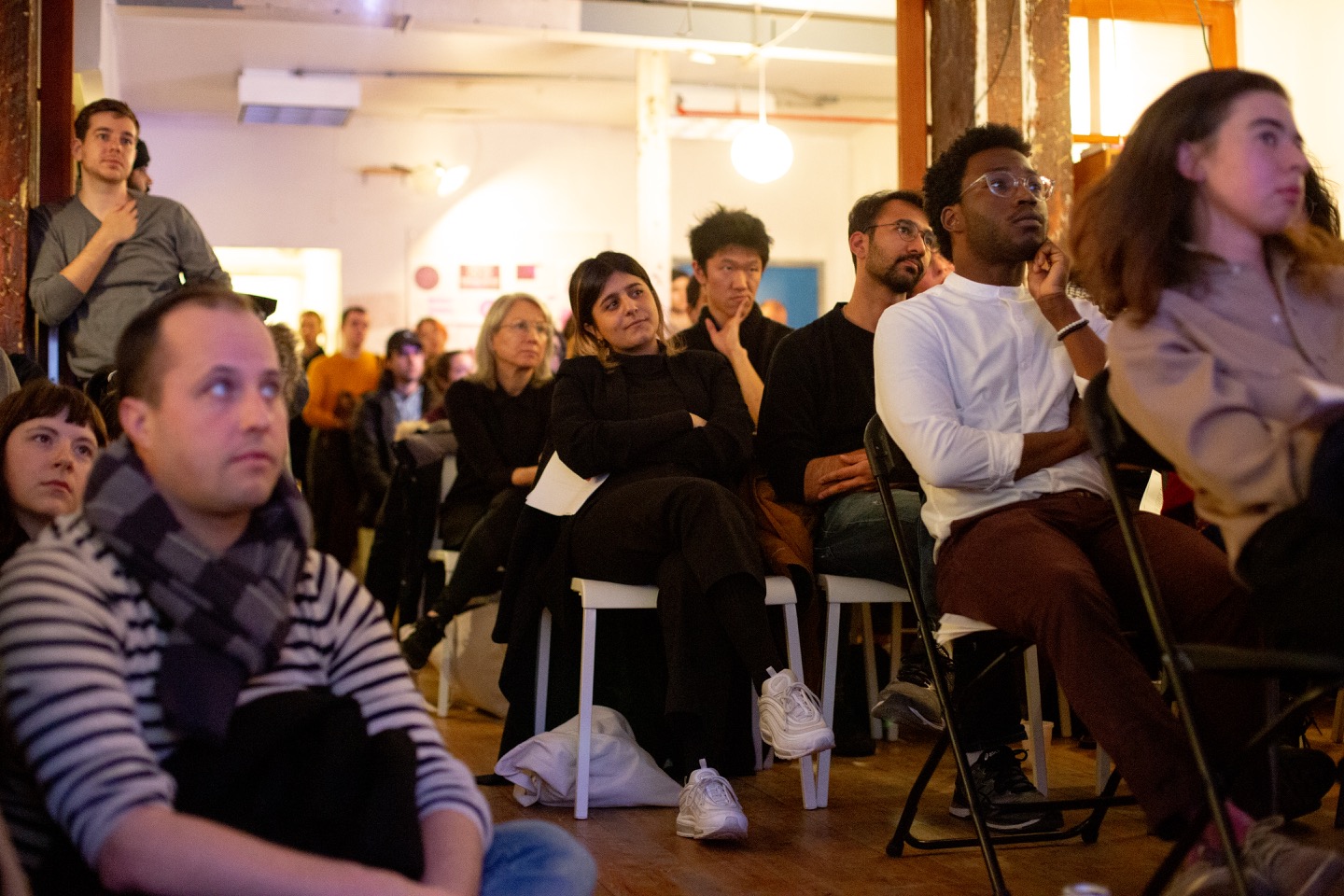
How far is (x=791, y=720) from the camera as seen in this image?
2584mm

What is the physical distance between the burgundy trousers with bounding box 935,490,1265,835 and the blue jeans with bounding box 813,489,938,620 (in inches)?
24.0

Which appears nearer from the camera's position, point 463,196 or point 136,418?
point 136,418

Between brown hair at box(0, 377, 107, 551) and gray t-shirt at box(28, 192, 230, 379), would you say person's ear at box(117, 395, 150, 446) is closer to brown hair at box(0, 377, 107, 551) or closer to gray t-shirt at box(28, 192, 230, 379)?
brown hair at box(0, 377, 107, 551)

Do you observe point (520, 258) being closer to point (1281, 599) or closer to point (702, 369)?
point (702, 369)

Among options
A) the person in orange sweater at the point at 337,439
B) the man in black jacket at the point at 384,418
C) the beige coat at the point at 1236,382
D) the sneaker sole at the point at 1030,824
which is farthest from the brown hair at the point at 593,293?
the person in orange sweater at the point at 337,439

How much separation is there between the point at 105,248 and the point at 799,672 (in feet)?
Answer: 8.01

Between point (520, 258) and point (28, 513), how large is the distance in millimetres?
8886

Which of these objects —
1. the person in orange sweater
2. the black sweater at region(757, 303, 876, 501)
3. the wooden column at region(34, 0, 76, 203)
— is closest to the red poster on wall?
the person in orange sweater

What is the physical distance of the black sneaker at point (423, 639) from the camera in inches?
155

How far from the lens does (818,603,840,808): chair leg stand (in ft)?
9.43

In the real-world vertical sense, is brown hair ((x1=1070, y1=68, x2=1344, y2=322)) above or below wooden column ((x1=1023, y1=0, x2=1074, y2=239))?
below

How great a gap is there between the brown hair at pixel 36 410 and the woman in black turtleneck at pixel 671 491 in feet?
3.83

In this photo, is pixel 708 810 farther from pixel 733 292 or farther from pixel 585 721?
pixel 733 292

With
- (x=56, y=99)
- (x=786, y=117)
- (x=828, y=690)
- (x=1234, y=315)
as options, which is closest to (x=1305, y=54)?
(x=828, y=690)
